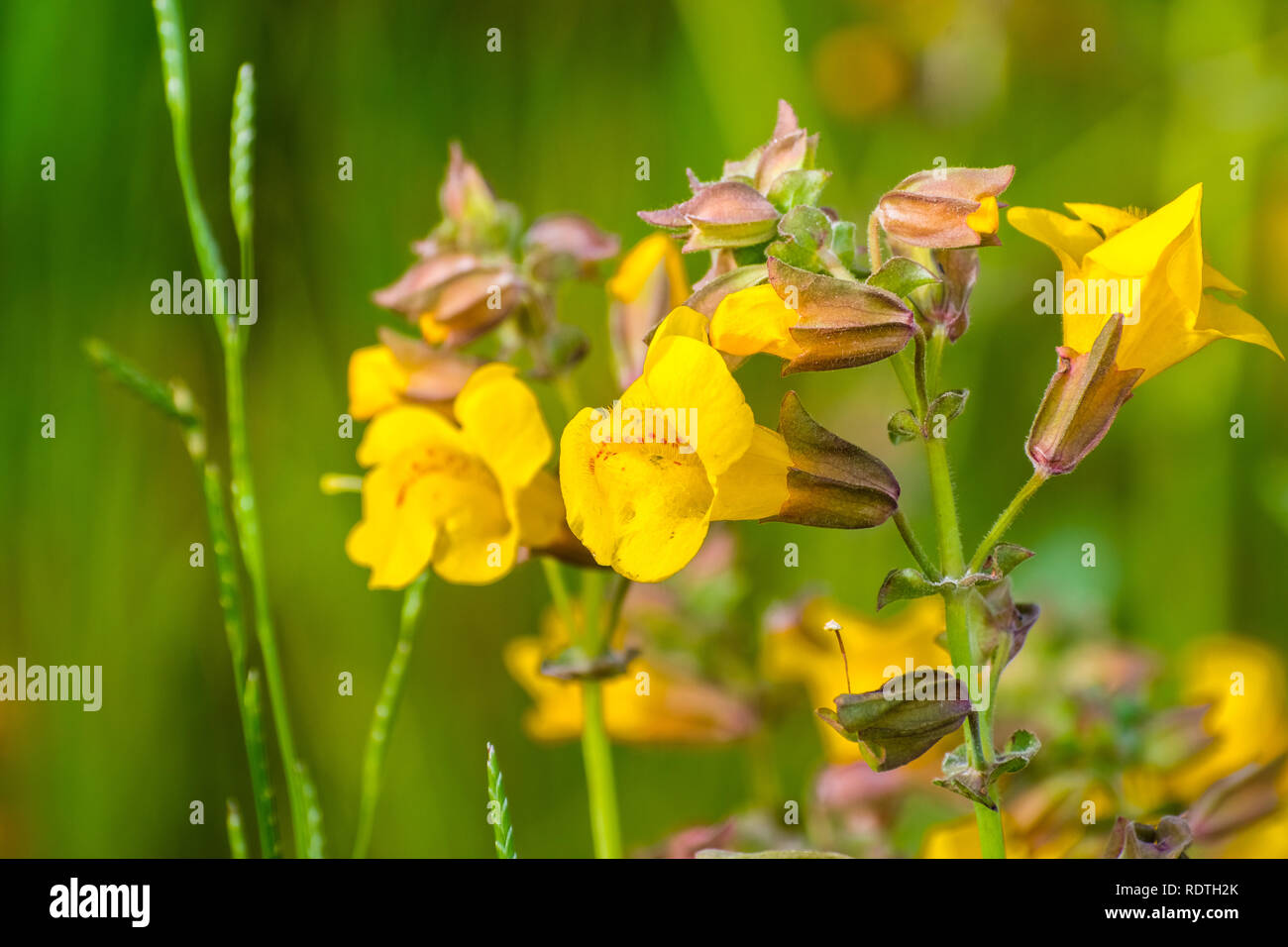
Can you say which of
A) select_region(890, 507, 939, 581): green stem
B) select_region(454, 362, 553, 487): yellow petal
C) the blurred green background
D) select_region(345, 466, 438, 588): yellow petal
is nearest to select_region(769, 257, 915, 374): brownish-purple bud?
select_region(890, 507, 939, 581): green stem

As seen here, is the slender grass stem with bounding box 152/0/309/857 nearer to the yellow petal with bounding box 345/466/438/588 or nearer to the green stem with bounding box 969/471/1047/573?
the yellow petal with bounding box 345/466/438/588

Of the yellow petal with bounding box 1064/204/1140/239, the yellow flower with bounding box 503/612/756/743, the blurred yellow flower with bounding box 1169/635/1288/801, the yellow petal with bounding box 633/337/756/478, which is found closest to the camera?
the yellow petal with bounding box 633/337/756/478

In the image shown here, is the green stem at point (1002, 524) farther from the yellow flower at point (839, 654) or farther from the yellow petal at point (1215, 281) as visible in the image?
the yellow flower at point (839, 654)

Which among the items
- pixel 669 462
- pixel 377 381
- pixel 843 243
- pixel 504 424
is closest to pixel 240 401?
pixel 377 381
